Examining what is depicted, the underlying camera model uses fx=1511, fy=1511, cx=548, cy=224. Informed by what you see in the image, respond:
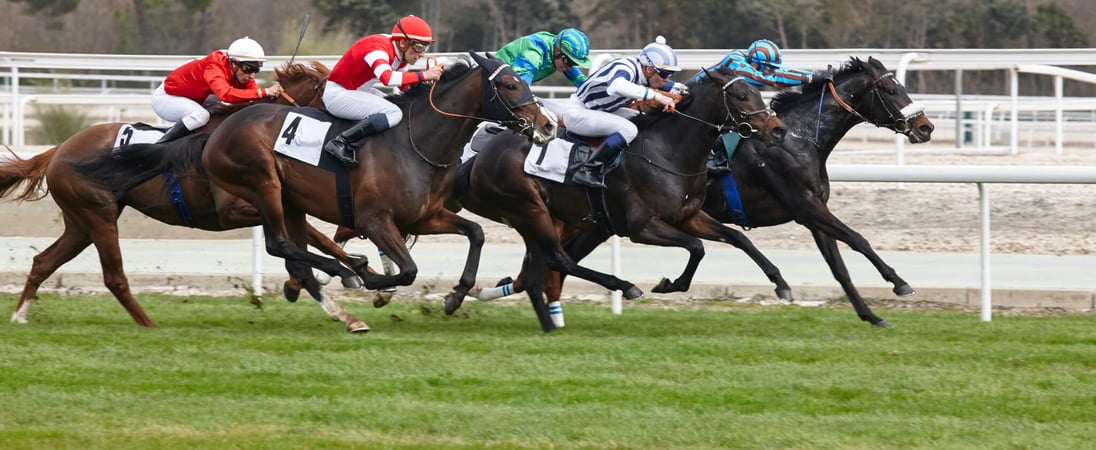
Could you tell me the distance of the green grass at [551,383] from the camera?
4.72 m

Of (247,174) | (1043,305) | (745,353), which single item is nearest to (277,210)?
(247,174)

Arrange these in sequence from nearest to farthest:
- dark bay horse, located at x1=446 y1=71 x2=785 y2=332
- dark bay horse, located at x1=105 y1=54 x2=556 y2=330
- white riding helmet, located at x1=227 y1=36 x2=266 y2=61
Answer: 1. dark bay horse, located at x1=105 y1=54 x2=556 y2=330
2. dark bay horse, located at x1=446 y1=71 x2=785 y2=332
3. white riding helmet, located at x1=227 y1=36 x2=266 y2=61

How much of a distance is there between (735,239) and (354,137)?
6.47ft

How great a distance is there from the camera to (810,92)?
8156 millimetres

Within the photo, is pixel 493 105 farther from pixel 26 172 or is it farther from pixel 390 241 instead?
pixel 26 172

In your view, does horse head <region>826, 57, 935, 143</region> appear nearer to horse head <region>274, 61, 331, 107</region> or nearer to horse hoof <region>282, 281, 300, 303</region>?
horse head <region>274, 61, 331, 107</region>

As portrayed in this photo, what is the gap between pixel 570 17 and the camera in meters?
37.7

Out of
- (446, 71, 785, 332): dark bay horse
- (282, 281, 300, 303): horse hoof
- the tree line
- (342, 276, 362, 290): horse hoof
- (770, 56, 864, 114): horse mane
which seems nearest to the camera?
(342, 276, 362, 290): horse hoof

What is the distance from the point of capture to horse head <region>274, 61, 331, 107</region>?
836 cm

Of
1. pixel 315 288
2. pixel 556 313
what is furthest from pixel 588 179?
pixel 315 288

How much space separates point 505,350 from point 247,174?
162 cm

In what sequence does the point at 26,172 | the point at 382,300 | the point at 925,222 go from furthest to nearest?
1. the point at 925,222
2. the point at 26,172
3. the point at 382,300

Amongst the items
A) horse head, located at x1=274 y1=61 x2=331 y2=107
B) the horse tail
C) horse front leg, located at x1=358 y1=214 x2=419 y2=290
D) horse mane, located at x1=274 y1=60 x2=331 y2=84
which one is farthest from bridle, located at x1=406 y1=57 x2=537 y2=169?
the horse tail

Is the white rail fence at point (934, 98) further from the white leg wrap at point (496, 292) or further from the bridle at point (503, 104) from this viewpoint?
the bridle at point (503, 104)
